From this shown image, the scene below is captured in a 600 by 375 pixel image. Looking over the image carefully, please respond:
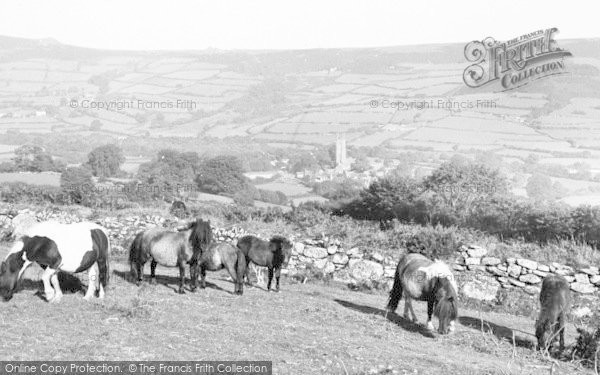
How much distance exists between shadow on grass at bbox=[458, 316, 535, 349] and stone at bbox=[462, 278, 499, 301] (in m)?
3.29

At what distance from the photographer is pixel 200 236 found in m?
15.6

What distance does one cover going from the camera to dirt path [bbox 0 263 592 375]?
1050 centimetres

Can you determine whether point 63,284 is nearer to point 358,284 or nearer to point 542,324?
point 358,284

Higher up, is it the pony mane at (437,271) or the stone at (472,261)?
the pony mane at (437,271)

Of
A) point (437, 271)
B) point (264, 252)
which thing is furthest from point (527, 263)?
point (264, 252)

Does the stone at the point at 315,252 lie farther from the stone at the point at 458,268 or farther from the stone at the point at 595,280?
the stone at the point at 595,280

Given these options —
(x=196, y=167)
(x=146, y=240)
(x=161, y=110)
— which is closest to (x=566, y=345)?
(x=146, y=240)

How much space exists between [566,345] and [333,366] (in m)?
6.99

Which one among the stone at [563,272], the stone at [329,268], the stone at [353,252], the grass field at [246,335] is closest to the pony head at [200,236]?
the grass field at [246,335]

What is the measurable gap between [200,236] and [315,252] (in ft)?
27.0

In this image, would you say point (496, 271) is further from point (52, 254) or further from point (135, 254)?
point (52, 254)

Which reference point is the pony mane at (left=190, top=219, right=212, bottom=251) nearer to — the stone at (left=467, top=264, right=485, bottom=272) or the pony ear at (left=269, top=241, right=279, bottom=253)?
the pony ear at (left=269, top=241, right=279, bottom=253)

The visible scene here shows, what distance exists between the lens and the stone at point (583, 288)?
64.3ft

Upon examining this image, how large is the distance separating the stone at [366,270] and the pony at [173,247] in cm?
769
